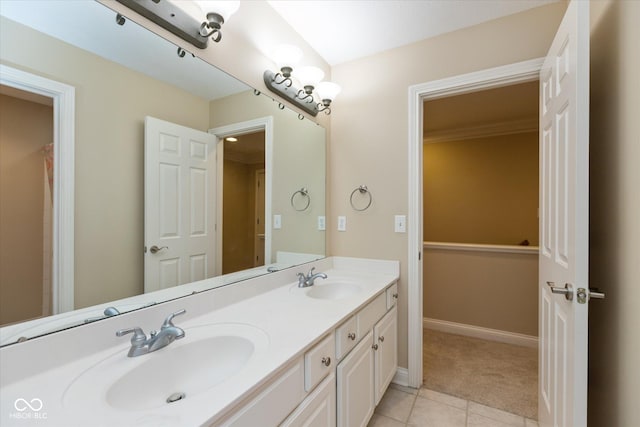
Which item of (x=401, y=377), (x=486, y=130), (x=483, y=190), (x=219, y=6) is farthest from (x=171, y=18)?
(x=483, y=190)

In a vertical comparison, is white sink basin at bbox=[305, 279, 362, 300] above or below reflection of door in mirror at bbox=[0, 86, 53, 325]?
below

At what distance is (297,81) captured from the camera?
1879mm

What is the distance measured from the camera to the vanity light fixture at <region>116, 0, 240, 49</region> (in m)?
1.04

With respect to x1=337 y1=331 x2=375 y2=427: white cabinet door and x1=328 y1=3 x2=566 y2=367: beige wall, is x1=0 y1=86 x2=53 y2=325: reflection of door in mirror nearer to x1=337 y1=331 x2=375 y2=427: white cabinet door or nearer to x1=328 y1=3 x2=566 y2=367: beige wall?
x1=337 y1=331 x2=375 y2=427: white cabinet door

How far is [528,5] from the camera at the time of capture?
162 centimetres

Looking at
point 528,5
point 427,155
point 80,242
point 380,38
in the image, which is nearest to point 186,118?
point 80,242

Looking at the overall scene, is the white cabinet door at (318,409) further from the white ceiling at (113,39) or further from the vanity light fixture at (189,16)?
the vanity light fixture at (189,16)

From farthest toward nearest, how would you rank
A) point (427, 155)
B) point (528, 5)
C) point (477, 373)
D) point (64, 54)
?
1. point (427, 155)
2. point (477, 373)
3. point (528, 5)
4. point (64, 54)

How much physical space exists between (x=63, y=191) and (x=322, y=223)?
1560 millimetres

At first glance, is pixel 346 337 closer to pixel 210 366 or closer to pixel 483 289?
pixel 210 366

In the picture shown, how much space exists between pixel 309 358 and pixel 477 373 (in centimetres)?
186

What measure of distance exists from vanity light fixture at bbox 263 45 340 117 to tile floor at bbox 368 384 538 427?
6.59ft

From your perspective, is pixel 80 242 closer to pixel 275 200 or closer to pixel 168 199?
pixel 168 199

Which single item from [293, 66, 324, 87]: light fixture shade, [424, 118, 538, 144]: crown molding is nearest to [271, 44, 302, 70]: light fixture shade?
[293, 66, 324, 87]: light fixture shade
